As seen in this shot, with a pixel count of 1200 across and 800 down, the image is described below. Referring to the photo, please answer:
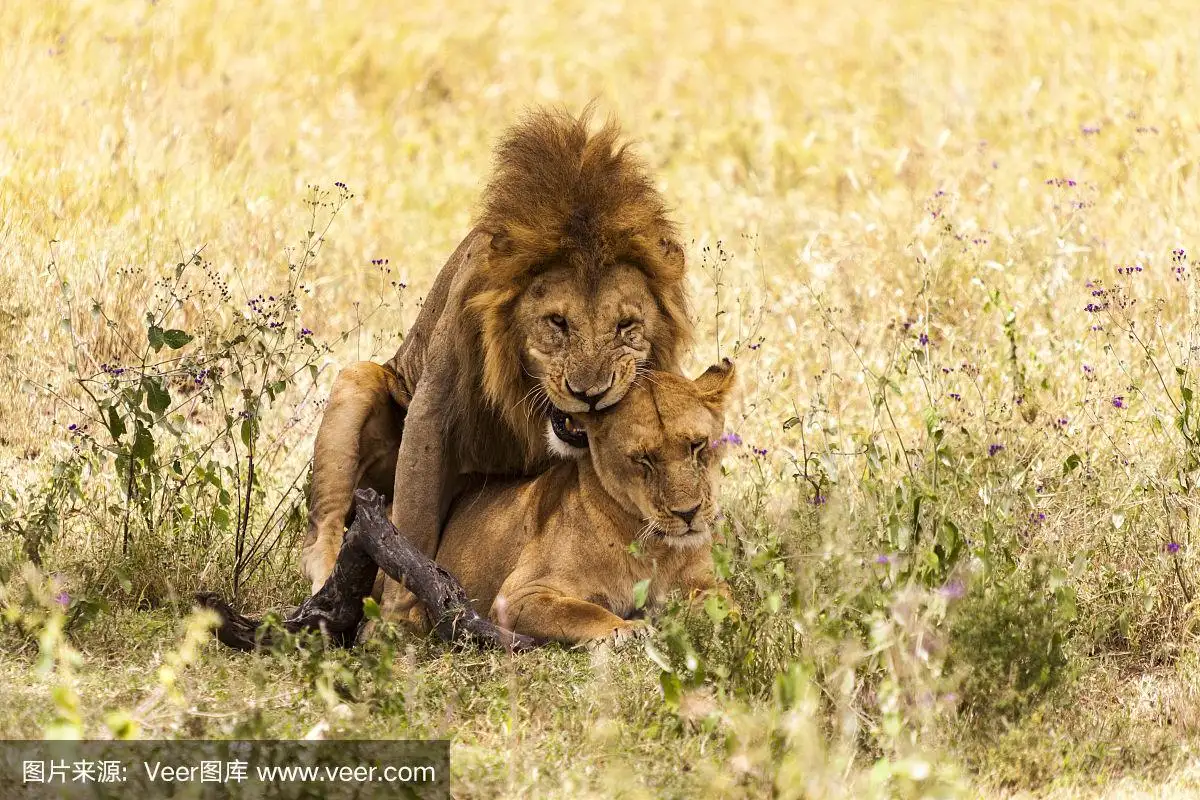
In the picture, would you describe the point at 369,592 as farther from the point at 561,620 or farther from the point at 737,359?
the point at 737,359

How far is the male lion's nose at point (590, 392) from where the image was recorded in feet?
17.9

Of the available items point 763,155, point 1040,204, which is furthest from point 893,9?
point 1040,204

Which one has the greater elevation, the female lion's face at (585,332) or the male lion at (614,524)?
the female lion's face at (585,332)

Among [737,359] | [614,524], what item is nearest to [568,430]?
[614,524]

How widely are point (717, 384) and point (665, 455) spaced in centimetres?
40

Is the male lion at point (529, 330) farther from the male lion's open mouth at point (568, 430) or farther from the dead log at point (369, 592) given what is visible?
the dead log at point (369, 592)

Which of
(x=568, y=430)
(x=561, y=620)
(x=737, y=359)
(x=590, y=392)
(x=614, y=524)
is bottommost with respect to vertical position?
(x=561, y=620)

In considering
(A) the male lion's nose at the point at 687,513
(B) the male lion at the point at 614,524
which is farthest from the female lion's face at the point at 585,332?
(A) the male lion's nose at the point at 687,513

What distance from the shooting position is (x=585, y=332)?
5578 mm

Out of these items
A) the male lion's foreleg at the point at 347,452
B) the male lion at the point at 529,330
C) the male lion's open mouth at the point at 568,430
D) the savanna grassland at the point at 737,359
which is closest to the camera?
the savanna grassland at the point at 737,359

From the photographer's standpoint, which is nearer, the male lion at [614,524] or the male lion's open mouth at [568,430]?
the male lion at [614,524]

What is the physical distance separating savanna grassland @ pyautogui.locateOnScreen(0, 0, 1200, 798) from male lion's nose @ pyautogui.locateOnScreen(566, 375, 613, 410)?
2.00 ft

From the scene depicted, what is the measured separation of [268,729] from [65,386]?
134 inches

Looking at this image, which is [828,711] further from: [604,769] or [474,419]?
[474,419]
